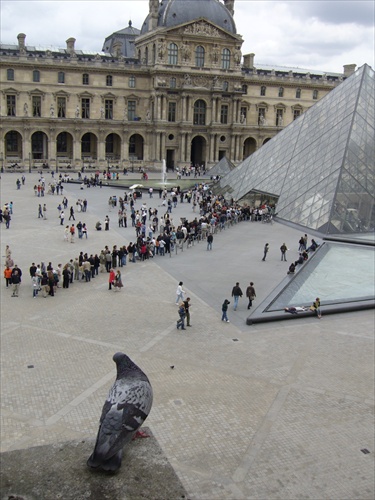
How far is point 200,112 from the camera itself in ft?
222

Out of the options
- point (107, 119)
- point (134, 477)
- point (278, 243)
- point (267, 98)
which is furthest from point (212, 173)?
point (134, 477)

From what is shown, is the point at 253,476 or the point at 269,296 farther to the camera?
the point at 269,296

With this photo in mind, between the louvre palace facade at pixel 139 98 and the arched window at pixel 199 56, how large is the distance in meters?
0.12

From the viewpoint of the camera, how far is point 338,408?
37.1ft

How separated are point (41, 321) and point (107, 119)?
5221cm

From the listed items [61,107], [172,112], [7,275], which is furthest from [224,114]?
[7,275]

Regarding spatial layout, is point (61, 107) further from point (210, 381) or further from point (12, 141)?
point (210, 381)

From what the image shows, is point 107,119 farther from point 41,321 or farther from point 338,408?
point 338,408

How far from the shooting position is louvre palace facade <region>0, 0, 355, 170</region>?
61281 mm

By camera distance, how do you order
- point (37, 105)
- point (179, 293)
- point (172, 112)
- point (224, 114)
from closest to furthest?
point (179, 293) < point (37, 105) < point (172, 112) < point (224, 114)

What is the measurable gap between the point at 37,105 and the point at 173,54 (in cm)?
1704

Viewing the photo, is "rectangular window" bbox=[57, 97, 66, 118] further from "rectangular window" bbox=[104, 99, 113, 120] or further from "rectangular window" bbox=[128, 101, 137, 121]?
"rectangular window" bbox=[128, 101, 137, 121]

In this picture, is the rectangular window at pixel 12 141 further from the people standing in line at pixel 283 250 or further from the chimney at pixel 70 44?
the people standing in line at pixel 283 250

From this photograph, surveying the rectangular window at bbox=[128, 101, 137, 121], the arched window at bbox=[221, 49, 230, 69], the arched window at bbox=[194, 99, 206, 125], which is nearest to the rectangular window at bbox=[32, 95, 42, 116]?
the rectangular window at bbox=[128, 101, 137, 121]
